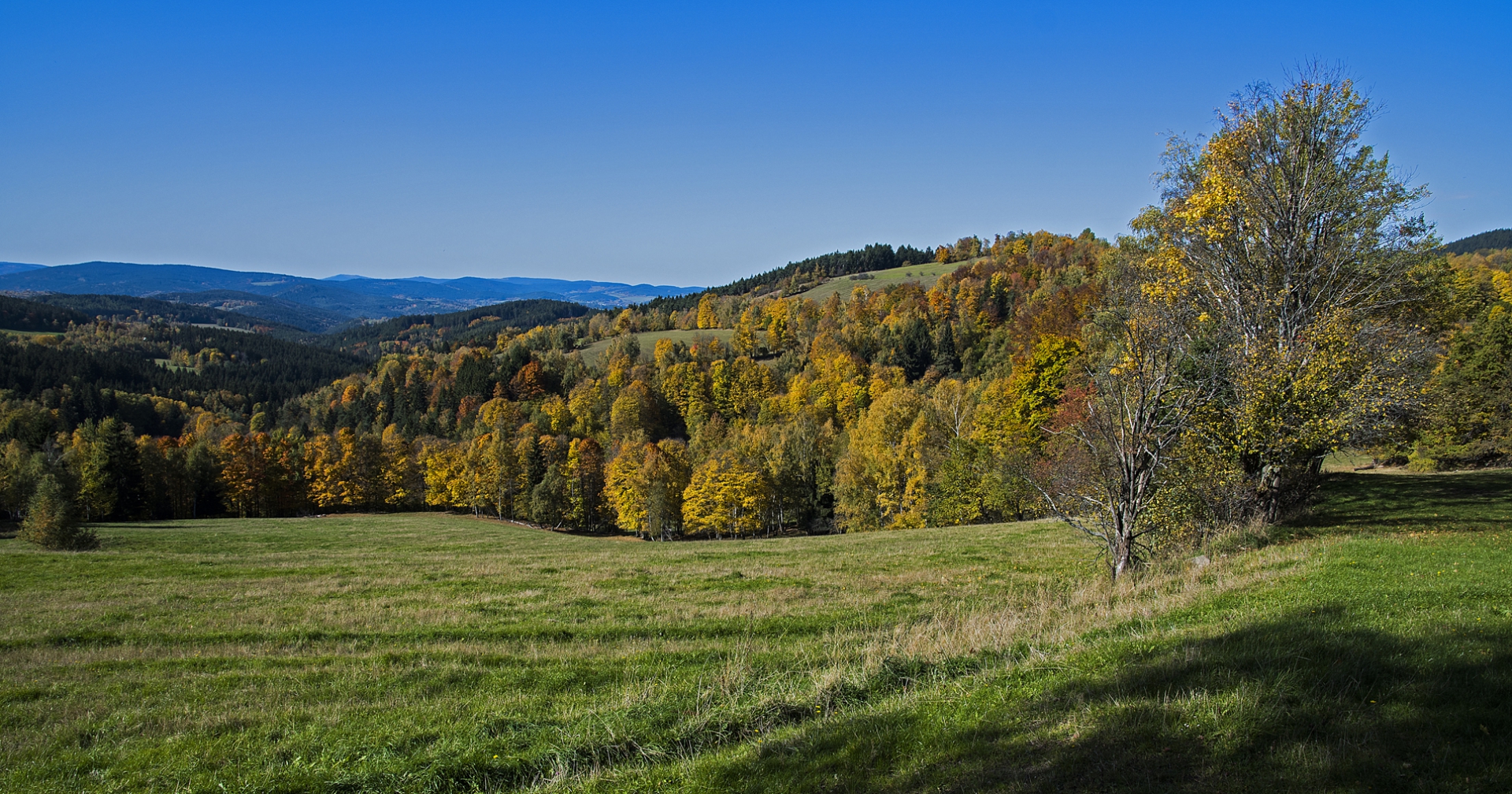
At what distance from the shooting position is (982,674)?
29.2ft

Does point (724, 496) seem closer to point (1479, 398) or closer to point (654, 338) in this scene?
point (1479, 398)

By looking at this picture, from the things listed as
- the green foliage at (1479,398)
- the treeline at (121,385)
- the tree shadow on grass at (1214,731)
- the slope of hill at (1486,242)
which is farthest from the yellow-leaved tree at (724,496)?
the slope of hill at (1486,242)

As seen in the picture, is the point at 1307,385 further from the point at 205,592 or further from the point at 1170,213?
the point at 205,592

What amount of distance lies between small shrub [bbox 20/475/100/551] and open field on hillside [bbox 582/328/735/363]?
340 ft

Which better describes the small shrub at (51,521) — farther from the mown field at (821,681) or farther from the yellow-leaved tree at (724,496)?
the yellow-leaved tree at (724,496)

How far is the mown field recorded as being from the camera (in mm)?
6148

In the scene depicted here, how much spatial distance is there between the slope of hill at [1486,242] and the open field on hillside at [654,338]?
143 metres

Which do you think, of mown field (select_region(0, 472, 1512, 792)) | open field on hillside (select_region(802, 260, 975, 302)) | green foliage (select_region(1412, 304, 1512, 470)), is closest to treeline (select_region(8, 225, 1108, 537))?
green foliage (select_region(1412, 304, 1512, 470))

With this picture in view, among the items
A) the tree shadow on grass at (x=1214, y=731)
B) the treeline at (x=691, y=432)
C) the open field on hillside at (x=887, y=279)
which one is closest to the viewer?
Answer: the tree shadow on grass at (x=1214, y=731)

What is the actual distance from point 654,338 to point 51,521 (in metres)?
126

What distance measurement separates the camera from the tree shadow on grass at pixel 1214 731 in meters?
5.46

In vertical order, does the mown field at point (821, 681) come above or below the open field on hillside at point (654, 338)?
below

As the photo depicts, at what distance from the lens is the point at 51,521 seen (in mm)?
31750

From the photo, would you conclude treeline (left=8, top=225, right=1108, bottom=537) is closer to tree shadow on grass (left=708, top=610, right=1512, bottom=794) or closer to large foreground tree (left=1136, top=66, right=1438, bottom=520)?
large foreground tree (left=1136, top=66, right=1438, bottom=520)
